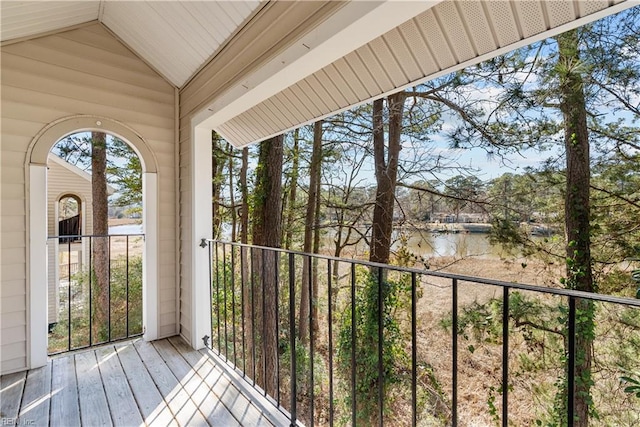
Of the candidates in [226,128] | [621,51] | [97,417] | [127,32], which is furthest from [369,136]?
[97,417]

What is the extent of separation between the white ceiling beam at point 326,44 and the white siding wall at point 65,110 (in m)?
1.10

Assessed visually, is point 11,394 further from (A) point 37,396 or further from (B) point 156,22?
(B) point 156,22

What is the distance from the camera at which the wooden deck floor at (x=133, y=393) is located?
68.4 inches

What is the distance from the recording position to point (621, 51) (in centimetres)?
289

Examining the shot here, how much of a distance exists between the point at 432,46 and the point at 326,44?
519 millimetres

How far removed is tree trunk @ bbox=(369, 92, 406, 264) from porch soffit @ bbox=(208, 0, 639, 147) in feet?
8.04

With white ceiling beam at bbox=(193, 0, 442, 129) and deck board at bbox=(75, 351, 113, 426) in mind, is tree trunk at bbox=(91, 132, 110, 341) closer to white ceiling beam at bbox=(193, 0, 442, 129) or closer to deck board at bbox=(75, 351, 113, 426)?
deck board at bbox=(75, 351, 113, 426)

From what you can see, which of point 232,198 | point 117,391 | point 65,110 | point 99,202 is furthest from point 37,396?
point 99,202

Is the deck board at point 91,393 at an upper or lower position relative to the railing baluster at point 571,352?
lower

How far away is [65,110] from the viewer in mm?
2471

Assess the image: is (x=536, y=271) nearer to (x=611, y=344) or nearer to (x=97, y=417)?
(x=611, y=344)

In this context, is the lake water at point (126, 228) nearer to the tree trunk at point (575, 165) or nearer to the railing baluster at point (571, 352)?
the railing baluster at point (571, 352)

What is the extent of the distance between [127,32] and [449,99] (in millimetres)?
3777

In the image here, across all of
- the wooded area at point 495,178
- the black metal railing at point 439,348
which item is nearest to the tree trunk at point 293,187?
the wooded area at point 495,178
